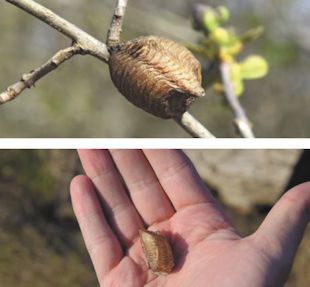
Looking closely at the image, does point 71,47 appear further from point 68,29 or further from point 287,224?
point 287,224

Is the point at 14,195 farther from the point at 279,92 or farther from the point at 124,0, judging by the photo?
the point at 124,0

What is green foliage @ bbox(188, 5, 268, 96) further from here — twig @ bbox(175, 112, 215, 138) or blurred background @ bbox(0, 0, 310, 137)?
blurred background @ bbox(0, 0, 310, 137)

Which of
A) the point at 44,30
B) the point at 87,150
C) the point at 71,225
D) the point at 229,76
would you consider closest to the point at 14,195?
the point at 71,225

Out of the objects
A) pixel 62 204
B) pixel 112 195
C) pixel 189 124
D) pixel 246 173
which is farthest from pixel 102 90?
pixel 189 124

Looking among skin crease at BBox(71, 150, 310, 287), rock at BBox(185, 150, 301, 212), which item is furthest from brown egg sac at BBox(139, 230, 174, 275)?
rock at BBox(185, 150, 301, 212)

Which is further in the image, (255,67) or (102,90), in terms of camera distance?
(102,90)

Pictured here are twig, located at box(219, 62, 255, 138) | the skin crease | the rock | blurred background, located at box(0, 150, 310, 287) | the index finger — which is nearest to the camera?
twig, located at box(219, 62, 255, 138)
